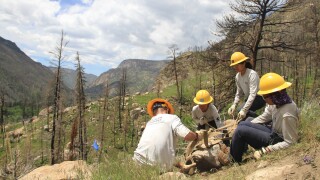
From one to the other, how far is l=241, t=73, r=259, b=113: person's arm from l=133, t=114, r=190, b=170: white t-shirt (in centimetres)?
196

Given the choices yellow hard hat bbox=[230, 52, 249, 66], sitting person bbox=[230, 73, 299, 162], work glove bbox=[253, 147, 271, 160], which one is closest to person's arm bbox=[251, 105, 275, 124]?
sitting person bbox=[230, 73, 299, 162]

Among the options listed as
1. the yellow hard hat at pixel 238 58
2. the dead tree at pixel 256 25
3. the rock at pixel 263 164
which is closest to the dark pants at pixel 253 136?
the rock at pixel 263 164

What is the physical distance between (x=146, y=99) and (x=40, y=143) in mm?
15857

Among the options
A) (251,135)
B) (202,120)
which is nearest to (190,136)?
(251,135)

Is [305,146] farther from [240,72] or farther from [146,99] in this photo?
[146,99]

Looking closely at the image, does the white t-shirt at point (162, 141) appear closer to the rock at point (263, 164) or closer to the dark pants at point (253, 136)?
the dark pants at point (253, 136)

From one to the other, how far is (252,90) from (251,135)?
1.59 metres

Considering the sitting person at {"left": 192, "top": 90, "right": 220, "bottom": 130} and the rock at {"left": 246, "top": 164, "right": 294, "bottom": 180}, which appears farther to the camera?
the sitting person at {"left": 192, "top": 90, "right": 220, "bottom": 130}

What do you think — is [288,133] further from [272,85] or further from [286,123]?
[272,85]

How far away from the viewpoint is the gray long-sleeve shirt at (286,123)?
5.04 m

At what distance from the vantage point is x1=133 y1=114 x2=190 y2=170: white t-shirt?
5340 mm

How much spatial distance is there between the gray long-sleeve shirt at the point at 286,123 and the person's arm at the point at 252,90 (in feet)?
4.35

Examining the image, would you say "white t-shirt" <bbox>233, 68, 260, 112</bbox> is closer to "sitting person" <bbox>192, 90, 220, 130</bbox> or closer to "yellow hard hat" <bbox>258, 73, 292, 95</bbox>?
"sitting person" <bbox>192, 90, 220, 130</bbox>

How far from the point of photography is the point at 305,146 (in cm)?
529
